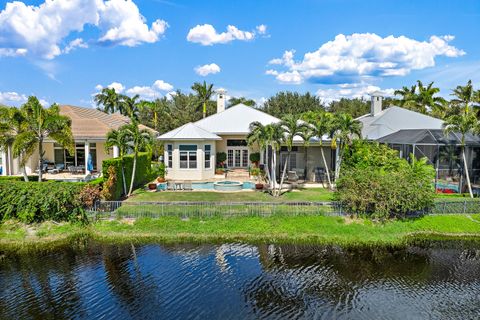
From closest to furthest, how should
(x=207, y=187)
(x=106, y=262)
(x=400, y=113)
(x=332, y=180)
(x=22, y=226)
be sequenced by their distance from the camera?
(x=106, y=262), (x=22, y=226), (x=207, y=187), (x=332, y=180), (x=400, y=113)

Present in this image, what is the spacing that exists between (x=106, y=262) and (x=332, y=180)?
59.0ft

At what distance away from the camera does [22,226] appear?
1706cm

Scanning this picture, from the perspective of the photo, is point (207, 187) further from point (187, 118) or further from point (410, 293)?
point (187, 118)

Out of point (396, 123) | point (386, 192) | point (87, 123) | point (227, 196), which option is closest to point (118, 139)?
point (227, 196)

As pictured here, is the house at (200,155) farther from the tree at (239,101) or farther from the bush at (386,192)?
the tree at (239,101)

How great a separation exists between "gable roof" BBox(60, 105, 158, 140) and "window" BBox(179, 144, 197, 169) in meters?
6.28

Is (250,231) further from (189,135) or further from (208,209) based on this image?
(189,135)

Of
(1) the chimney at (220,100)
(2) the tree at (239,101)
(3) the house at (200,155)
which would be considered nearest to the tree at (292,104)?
(2) the tree at (239,101)

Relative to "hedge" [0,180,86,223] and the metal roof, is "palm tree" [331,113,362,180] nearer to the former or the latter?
the metal roof

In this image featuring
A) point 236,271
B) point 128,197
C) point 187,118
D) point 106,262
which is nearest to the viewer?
point 236,271

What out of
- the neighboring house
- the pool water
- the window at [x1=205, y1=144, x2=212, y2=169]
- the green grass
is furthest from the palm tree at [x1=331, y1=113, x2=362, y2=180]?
the neighboring house

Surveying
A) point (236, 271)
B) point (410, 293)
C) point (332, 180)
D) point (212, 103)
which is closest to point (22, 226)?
point (236, 271)

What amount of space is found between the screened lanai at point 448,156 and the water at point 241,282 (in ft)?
26.8

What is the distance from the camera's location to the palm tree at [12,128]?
753 inches
